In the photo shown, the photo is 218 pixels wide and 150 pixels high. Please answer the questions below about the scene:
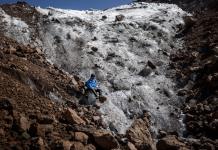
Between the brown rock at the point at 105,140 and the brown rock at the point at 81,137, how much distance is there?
32 centimetres

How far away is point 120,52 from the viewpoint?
21516mm

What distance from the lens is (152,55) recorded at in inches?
859

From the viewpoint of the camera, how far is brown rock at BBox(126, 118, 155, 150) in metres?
14.7

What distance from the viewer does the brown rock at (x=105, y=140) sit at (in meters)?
12.9

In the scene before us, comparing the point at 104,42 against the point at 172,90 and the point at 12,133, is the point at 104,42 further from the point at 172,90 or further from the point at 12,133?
the point at 12,133

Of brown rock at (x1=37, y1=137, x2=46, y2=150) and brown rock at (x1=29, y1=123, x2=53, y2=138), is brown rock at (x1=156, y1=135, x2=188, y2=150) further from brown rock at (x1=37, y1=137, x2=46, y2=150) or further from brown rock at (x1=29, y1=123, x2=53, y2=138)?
brown rock at (x1=37, y1=137, x2=46, y2=150)

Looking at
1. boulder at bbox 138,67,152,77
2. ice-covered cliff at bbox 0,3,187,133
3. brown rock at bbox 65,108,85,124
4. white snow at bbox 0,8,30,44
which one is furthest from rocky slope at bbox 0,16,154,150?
boulder at bbox 138,67,152,77

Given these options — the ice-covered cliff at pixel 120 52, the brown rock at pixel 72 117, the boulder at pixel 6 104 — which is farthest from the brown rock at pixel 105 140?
the ice-covered cliff at pixel 120 52

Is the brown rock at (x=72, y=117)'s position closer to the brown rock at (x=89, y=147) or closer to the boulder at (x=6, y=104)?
the brown rock at (x=89, y=147)

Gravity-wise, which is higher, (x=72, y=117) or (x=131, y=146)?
(x=72, y=117)

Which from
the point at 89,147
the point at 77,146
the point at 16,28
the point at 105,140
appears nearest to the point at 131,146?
the point at 105,140

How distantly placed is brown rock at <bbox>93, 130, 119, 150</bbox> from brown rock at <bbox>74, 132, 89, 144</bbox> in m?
0.32

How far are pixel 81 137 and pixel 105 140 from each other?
764mm

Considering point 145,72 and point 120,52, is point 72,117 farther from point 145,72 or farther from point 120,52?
point 120,52
